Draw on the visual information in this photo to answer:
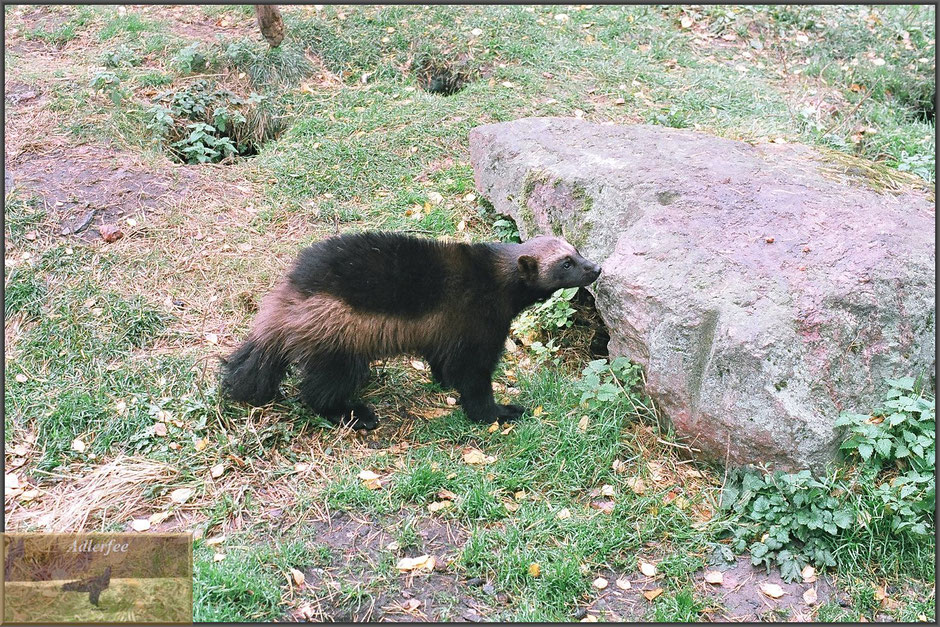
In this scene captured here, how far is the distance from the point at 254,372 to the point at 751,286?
3.05m

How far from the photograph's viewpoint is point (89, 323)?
5.76 metres

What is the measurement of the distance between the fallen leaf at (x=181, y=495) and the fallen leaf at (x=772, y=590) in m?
3.09

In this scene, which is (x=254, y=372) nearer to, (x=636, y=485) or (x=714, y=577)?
(x=636, y=485)

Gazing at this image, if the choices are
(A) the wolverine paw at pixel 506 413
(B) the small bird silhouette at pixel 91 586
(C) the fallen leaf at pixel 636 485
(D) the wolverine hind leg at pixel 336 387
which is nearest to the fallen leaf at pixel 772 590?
(C) the fallen leaf at pixel 636 485

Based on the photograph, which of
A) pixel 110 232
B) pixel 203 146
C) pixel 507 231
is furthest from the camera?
pixel 203 146

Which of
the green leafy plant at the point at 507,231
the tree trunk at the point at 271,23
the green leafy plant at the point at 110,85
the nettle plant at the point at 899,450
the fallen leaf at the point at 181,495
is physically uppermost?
the tree trunk at the point at 271,23

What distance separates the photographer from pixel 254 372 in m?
4.92

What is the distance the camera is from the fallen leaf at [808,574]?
408 cm

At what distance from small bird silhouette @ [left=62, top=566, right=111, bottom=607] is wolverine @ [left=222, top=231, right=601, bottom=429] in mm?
1488

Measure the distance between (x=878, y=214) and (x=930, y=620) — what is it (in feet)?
8.83

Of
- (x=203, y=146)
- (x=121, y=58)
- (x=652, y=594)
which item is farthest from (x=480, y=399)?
(x=121, y=58)

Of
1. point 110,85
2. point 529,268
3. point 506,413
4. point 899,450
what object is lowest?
point 506,413

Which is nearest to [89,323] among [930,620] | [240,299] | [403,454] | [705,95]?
[240,299]

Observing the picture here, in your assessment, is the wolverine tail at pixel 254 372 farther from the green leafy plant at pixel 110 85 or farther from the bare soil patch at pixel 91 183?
the green leafy plant at pixel 110 85
